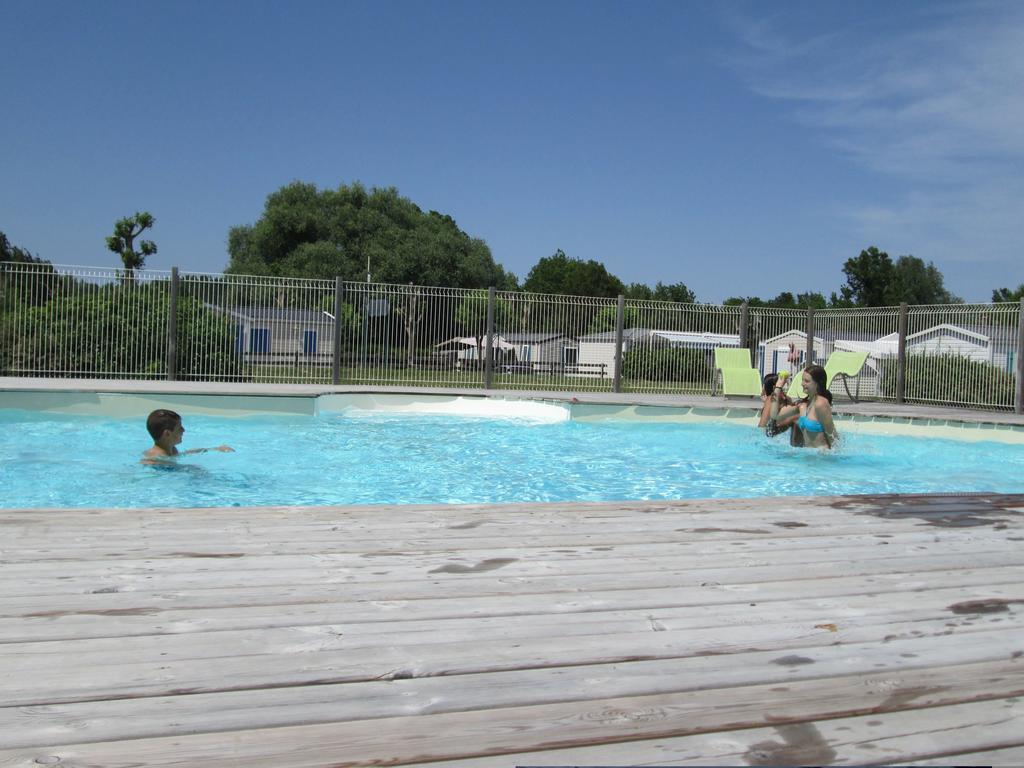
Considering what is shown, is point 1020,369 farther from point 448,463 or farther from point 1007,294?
point 1007,294

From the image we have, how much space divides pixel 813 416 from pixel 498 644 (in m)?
7.26

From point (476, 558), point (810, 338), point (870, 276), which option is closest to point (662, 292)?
point (870, 276)

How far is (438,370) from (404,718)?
14704mm

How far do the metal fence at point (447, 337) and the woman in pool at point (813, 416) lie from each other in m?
7.16

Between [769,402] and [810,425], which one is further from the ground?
[769,402]

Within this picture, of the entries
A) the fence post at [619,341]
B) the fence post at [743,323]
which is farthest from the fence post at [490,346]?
the fence post at [743,323]

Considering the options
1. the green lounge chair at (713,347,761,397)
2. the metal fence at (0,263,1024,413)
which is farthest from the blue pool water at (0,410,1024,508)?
the metal fence at (0,263,1024,413)

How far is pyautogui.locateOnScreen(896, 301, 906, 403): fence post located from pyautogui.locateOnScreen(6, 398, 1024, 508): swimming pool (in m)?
4.79

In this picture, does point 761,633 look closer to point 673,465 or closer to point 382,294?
point 673,465

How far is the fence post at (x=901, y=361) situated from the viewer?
52.3ft

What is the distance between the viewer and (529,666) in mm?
1819

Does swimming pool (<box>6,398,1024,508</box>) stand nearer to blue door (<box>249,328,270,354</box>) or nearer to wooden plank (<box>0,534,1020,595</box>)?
wooden plank (<box>0,534,1020,595</box>)

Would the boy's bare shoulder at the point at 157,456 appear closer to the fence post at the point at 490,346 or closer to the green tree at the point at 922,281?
the fence post at the point at 490,346

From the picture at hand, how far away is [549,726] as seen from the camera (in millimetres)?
1548
